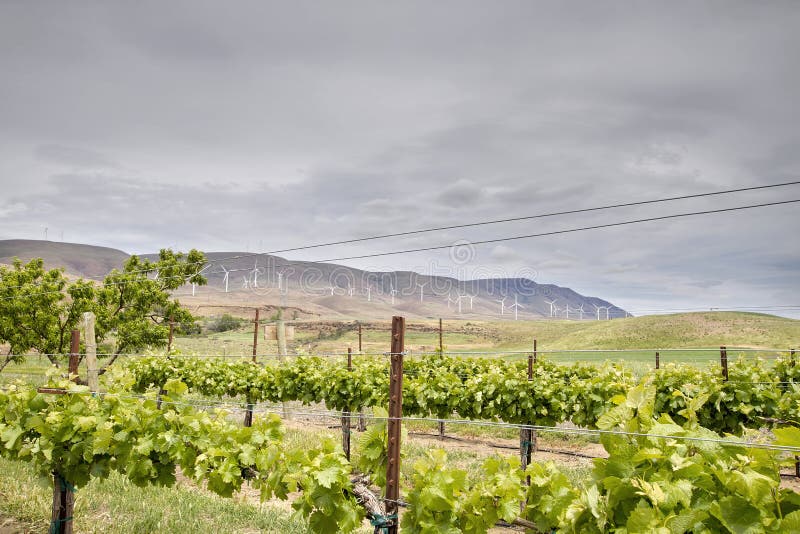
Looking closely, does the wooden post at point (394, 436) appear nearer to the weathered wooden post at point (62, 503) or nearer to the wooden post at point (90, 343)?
the weathered wooden post at point (62, 503)

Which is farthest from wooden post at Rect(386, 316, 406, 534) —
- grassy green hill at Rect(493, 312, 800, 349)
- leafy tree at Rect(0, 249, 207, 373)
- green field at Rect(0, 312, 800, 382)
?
grassy green hill at Rect(493, 312, 800, 349)

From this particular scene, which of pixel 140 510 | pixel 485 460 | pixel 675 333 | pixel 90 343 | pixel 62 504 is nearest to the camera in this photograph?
pixel 485 460

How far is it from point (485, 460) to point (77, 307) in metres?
18.5

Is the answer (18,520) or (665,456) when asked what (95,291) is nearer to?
(18,520)

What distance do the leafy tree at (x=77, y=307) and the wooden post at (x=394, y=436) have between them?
15.4 metres

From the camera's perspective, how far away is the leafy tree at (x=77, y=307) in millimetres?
17297

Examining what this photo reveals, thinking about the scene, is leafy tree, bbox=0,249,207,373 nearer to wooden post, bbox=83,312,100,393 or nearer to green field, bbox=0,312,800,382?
wooden post, bbox=83,312,100,393

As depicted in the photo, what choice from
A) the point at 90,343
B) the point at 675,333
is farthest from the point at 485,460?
the point at 675,333

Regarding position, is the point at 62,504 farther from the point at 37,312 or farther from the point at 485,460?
the point at 37,312

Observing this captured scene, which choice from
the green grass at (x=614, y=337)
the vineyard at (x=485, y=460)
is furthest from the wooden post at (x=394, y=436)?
the green grass at (x=614, y=337)

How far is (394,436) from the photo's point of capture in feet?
12.9

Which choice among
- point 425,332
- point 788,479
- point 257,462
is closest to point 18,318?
point 257,462

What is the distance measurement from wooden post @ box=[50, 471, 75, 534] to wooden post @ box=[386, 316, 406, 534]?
163 inches

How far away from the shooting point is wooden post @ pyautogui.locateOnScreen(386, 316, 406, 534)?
12.7 ft
